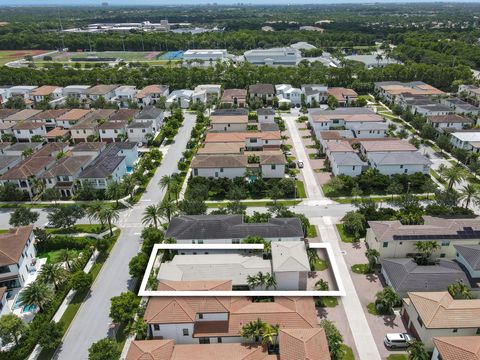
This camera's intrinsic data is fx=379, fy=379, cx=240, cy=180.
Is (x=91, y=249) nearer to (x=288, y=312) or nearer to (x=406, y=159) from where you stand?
(x=288, y=312)

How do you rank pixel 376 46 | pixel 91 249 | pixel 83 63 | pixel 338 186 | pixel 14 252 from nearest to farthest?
pixel 14 252 < pixel 91 249 < pixel 338 186 < pixel 83 63 < pixel 376 46

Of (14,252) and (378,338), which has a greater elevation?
(14,252)

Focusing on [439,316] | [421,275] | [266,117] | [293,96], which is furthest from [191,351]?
[293,96]

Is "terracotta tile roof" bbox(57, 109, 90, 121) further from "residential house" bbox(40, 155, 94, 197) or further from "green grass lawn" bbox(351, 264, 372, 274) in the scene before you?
"green grass lawn" bbox(351, 264, 372, 274)

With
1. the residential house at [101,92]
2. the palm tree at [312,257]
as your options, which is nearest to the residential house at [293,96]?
the residential house at [101,92]

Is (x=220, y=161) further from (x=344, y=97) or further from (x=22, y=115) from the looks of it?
(x=22, y=115)

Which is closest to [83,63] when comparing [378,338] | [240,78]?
[240,78]
